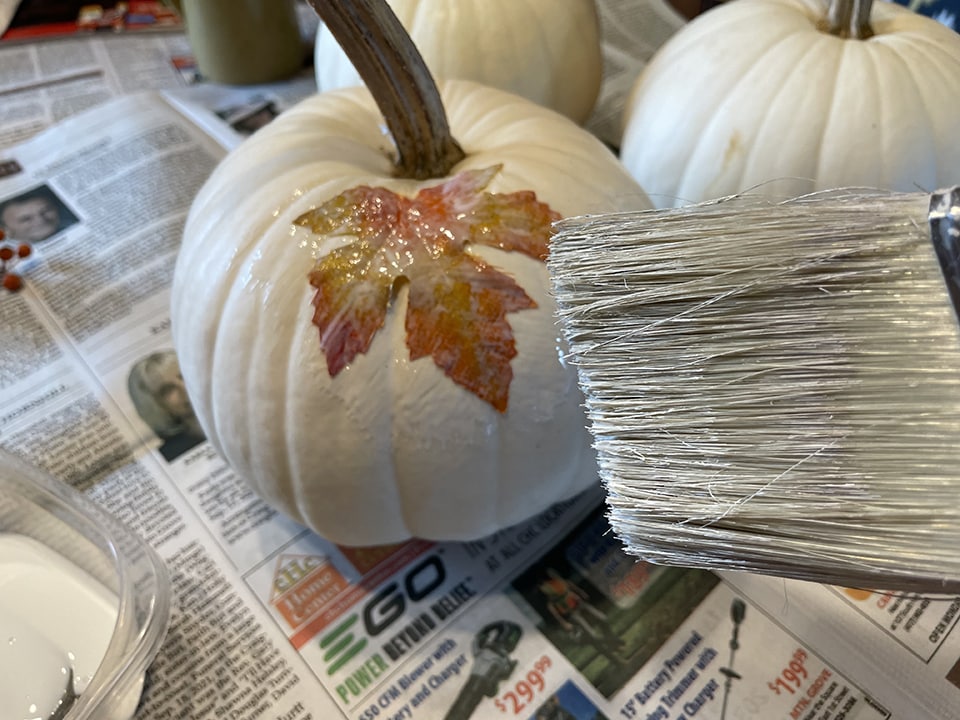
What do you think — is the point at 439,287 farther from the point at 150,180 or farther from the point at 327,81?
the point at 150,180

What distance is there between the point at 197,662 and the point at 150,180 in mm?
594

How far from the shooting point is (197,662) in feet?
1.73

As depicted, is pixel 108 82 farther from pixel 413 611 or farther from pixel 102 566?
pixel 413 611

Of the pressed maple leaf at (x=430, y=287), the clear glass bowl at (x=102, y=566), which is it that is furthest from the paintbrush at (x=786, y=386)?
the clear glass bowl at (x=102, y=566)

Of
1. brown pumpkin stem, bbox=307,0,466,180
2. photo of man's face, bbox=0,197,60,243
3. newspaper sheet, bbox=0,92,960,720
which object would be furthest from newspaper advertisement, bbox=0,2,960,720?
brown pumpkin stem, bbox=307,0,466,180

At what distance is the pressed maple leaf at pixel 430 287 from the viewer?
0.43 metres

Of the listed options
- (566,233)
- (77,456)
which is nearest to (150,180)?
(77,456)

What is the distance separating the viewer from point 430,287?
434mm

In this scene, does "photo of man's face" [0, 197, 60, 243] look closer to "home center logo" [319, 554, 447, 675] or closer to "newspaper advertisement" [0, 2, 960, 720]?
"newspaper advertisement" [0, 2, 960, 720]

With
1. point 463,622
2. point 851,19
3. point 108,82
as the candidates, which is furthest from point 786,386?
point 108,82

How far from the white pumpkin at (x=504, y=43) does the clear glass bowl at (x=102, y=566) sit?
1.45 feet

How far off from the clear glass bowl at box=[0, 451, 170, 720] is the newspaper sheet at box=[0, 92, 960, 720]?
0.03 m

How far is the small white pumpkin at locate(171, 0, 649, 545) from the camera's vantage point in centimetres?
44

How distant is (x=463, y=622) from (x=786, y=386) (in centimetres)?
33
